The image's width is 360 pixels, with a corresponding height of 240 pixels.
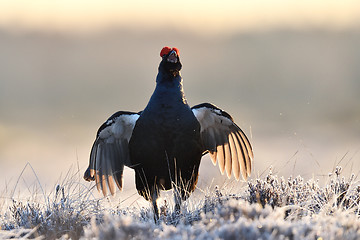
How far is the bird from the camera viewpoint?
18.6 ft

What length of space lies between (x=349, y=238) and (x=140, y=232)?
103cm

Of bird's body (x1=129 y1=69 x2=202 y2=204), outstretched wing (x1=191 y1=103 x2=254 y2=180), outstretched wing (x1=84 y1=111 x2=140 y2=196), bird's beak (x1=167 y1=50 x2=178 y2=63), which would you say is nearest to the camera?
bird's body (x1=129 y1=69 x2=202 y2=204)

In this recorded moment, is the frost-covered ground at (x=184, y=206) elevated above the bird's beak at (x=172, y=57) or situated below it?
below

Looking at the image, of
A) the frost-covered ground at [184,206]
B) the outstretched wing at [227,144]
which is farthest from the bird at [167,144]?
the frost-covered ground at [184,206]

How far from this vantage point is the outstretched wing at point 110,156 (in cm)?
616

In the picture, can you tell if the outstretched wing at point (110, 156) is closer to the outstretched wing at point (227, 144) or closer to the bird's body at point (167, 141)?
the bird's body at point (167, 141)

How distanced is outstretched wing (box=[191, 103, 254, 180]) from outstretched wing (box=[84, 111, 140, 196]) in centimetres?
79

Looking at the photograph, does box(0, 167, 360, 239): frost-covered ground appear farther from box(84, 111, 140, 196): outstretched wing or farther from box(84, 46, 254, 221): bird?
box(84, 111, 140, 196): outstretched wing

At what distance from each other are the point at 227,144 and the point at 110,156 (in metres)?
1.23

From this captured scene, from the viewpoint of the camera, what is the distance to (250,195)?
477 centimetres

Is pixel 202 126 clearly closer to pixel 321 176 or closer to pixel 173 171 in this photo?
pixel 173 171

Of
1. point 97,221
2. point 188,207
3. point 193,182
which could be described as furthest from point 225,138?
point 97,221

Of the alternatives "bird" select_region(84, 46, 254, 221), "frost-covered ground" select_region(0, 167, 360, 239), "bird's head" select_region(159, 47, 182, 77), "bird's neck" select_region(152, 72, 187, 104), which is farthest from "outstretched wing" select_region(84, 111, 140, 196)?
"frost-covered ground" select_region(0, 167, 360, 239)

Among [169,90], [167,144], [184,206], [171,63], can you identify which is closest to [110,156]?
[167,144]
